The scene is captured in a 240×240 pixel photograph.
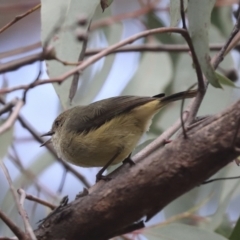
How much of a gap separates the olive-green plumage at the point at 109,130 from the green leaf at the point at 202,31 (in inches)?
19.4

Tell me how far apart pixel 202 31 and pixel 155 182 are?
1.30 feet

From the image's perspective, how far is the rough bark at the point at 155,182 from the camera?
1.11 m

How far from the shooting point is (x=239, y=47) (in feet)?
7.93

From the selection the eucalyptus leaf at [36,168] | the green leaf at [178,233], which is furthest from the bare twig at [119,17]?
the green leaf at [178,233]

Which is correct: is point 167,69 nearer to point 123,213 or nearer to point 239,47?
point 239,47

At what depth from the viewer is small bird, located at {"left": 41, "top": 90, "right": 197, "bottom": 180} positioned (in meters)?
1.86

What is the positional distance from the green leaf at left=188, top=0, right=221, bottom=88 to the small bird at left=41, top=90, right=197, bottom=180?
451 mm

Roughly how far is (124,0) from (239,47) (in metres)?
1.31

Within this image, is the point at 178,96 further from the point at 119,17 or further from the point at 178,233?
the point at 119,17

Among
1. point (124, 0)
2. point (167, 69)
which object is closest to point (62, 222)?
point (167, 69)

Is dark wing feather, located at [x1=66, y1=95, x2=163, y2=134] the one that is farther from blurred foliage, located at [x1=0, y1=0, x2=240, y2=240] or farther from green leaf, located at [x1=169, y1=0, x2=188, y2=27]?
green leaf, located at [x1=169, y1=0, x2=188, y2=27]

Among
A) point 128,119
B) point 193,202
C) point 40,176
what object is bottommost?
point 193,202

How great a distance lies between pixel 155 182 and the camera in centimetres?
117

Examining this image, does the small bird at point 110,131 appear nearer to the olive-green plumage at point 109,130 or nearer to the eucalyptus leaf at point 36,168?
the olive-green plumage at point 109,130
